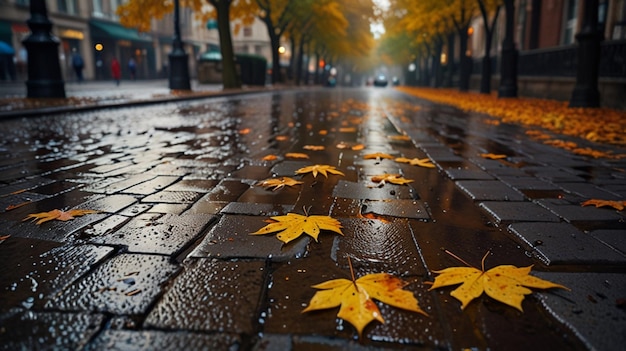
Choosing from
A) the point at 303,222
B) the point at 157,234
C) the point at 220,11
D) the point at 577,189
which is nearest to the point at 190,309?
the point at 157,234

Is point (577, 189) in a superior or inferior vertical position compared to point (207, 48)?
inferior

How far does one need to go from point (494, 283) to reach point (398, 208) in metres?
0.96

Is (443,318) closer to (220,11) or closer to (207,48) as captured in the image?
(220,11)

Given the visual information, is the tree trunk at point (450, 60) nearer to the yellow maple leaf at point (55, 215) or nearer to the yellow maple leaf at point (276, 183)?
the yellow maple leaf at point (276, 183)

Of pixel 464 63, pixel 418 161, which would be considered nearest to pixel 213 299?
pixel 418 161

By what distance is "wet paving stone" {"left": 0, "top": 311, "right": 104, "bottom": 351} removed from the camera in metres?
1.18

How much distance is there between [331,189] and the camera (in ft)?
9.56

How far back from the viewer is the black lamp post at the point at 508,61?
1441 cm

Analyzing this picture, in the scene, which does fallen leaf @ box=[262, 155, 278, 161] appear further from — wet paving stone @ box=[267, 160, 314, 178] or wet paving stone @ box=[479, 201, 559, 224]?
wet paving stone @ box=[479, 201, 559, 224]

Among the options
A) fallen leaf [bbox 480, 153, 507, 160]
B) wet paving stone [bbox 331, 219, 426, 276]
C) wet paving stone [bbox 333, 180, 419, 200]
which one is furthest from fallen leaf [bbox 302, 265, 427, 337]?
fallen leaf [bbox 480, 153, 507, 160]

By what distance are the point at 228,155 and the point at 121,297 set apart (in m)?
2.87

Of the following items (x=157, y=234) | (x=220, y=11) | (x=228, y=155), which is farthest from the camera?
(x=220, y=11)

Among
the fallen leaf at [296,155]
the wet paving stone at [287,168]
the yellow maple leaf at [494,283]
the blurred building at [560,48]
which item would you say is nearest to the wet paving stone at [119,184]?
the wet paving stone at [287,168]

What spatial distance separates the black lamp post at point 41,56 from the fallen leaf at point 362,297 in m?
10.9
